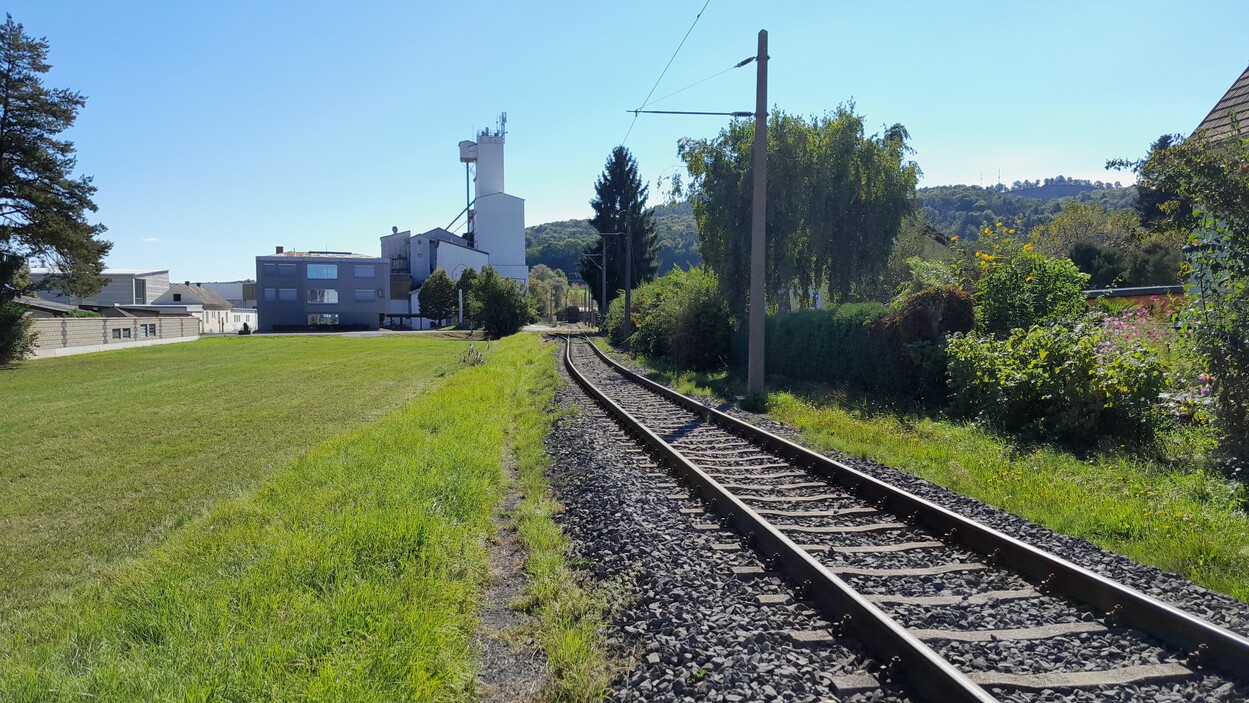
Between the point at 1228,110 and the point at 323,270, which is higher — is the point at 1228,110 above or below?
below

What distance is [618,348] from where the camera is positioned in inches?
1505

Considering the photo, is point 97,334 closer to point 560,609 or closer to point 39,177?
point 39,177

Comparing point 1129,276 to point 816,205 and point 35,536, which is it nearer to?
point 816,205

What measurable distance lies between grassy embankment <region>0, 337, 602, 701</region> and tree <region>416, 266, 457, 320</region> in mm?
70018

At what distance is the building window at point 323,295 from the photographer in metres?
81.8

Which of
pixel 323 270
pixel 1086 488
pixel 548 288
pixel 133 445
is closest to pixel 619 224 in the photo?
pixel 323 270

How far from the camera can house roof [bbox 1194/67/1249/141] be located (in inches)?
475

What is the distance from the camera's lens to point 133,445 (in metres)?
12.7

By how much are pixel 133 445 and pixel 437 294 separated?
7418cm

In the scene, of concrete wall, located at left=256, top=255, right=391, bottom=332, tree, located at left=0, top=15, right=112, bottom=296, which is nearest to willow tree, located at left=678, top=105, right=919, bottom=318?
tree, located at left=0, top=15, right=112, bottom=296

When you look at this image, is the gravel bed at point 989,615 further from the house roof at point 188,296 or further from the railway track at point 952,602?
the house roof at point 188,296

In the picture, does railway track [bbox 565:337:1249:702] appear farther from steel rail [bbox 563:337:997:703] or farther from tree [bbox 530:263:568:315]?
tree [bbox 530:263:568:315]

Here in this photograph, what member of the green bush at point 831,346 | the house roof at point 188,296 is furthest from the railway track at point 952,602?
the house roof at point 188,296

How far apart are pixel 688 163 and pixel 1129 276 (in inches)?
874
